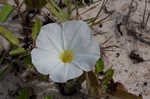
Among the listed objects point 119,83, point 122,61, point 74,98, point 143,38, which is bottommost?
point 74,98

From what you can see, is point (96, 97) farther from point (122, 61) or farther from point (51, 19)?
point (51, 19)

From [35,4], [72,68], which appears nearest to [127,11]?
[35,4]

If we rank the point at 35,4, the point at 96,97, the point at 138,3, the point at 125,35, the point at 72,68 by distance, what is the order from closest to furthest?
the point at 72,68, the point at 96,97, the point at 35,4, the point at 125,35, the point at 138,3

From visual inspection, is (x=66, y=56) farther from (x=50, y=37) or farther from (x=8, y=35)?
(x=8, y=35)

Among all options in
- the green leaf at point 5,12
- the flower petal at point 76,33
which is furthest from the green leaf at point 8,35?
the flower petal at point 76,33

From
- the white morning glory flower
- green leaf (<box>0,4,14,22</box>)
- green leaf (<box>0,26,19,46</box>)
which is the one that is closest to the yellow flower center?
the white morning glory flower

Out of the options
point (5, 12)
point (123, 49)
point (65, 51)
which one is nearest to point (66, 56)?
point (65, 51)

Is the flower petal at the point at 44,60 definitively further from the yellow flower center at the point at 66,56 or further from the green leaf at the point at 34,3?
the green leaf at the point at 34,3
